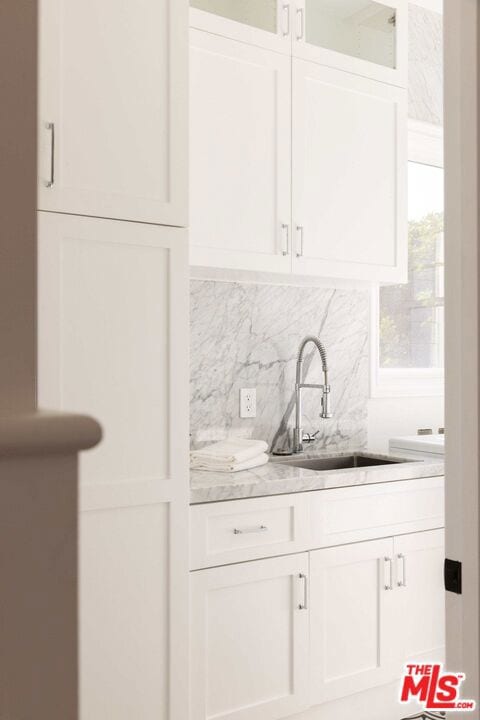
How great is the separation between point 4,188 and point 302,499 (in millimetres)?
2139

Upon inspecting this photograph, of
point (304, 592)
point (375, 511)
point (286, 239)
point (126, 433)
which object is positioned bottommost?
point (304, 592)

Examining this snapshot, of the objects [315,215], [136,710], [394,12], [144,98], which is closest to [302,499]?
[136,710]

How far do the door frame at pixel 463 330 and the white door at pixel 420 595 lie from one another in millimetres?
1482

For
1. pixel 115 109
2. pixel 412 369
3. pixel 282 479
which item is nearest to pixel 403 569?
pixel 282 479

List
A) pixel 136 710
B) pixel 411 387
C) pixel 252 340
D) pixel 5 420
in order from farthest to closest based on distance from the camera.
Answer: pixel 411 387, pixel 252 340, pixel 136 710, pixel 5 420

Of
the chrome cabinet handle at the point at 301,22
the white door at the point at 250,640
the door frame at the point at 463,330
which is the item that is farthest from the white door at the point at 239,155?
the door frame at the point at 463,330

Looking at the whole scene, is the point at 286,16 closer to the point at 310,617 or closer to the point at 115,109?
the point at 115,109

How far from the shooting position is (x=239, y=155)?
258 cm

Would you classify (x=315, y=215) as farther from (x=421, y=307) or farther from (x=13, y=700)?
(x=13, y=700)

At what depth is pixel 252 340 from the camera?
301 cm

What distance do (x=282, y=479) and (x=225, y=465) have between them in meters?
0.21

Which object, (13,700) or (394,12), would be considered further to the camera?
(394,12)

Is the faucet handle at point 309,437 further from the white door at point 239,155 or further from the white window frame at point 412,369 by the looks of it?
the white door at point 239,155

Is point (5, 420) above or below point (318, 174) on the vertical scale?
below
